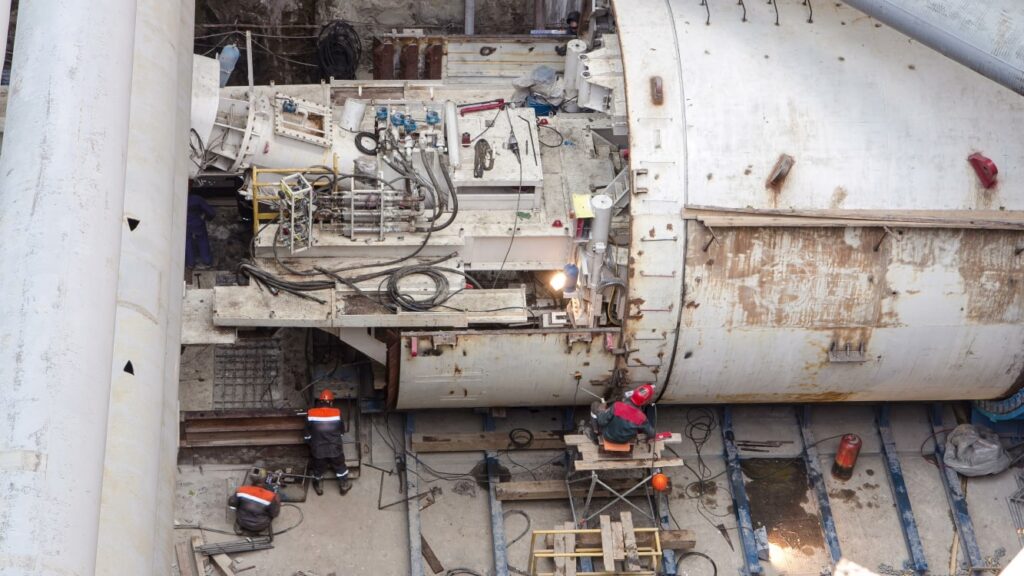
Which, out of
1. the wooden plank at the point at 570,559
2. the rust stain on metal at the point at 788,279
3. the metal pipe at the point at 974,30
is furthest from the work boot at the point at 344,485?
the metal pipe at the point at 974,30

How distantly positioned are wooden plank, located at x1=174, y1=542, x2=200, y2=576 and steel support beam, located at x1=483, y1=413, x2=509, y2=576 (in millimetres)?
3098

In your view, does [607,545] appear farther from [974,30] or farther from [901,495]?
[974,30]

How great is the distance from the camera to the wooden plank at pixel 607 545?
1659 centimetres

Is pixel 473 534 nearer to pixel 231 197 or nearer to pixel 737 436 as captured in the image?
pixel 737 436

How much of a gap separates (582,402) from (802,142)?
3636 mm

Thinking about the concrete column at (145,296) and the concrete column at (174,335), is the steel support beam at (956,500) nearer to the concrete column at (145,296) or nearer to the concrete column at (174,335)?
the concrete column at (174,335)

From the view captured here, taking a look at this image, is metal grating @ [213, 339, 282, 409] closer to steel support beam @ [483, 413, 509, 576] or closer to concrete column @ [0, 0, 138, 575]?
steel support beam @ [483, 413, 509, 576]

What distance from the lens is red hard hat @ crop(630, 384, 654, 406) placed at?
54.3 feet

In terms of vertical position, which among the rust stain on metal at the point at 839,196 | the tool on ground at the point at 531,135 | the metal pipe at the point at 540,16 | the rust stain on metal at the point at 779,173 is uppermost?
the metal pipe at the point at 540,16

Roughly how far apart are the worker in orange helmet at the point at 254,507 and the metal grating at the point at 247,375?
52.6 inches

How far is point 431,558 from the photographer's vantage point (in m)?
17.0

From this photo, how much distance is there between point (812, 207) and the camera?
16.3 m

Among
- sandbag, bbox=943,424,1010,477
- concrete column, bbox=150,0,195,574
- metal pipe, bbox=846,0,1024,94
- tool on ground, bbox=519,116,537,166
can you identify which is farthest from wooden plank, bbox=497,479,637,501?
metal pipe, bbox=846,0,1024,94

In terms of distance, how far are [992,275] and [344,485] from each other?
710cm
